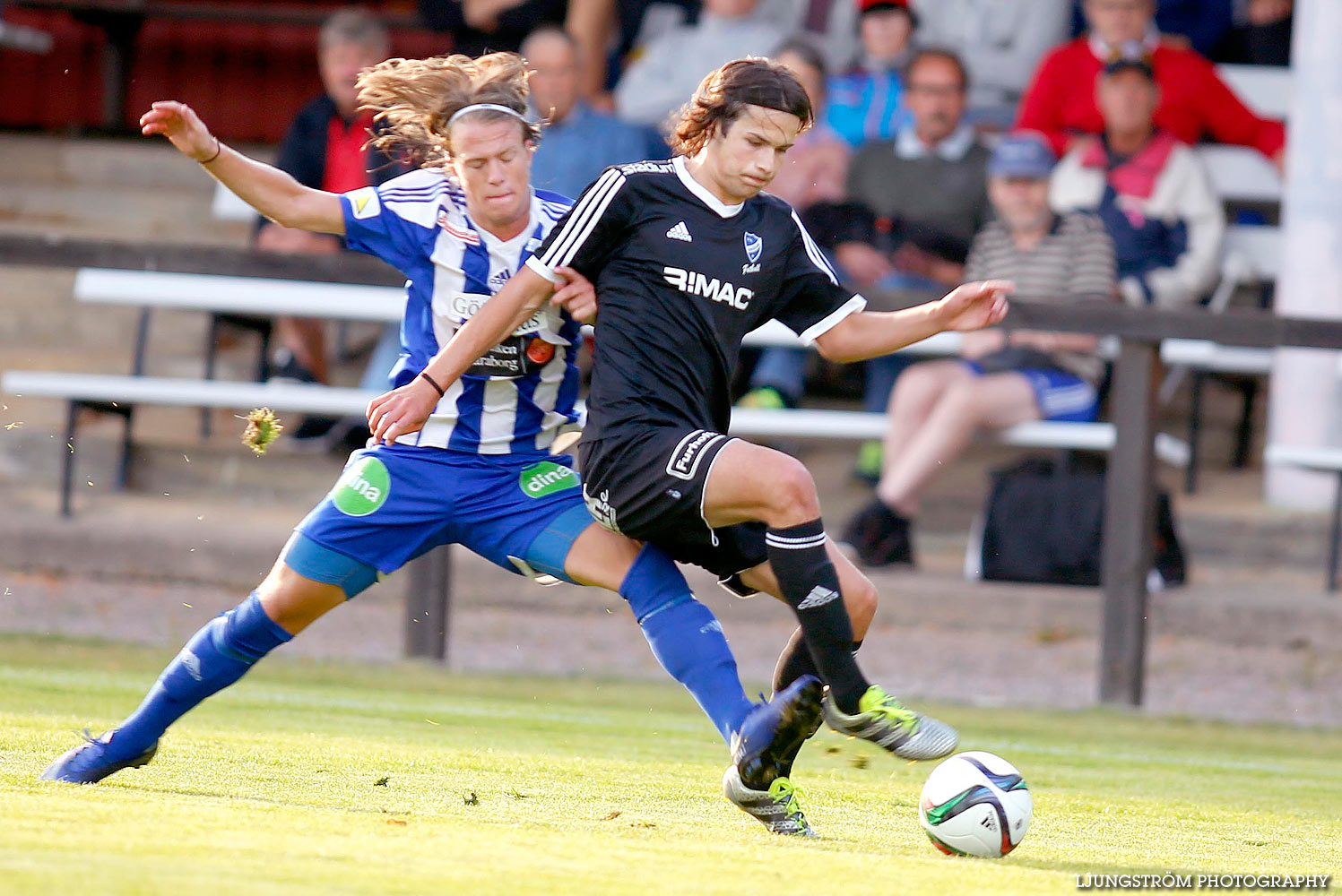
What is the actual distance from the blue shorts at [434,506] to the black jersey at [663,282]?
0.83 ft

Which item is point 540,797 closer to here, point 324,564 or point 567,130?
point 324,564

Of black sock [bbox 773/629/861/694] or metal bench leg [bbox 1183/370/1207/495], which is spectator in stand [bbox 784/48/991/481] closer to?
metal bench leg [bbox 1183/370/1207/495]

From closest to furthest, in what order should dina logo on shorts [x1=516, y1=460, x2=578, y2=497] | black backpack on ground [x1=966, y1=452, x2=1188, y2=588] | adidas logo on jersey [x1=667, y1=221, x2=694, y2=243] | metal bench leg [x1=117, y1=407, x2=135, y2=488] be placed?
adidas logo on jersey [x1=667, y1=221, x2=694, y2=243] < dina logo on shorts [x1=516, y1=460, x2=578, y2=497] < black backpack on ground [x1=966, y1=452, x2=1188, y2=588] < metal bench leg [x1=117, y1=407, x2=135, y2=488]

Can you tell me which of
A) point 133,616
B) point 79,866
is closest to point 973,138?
point 133,616

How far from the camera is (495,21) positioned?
10148 mm

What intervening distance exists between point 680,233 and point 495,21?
21.8ft

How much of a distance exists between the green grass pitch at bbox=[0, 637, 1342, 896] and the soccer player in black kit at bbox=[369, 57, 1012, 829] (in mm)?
473

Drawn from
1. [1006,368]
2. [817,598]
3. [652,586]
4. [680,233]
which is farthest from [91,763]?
[1006,368]

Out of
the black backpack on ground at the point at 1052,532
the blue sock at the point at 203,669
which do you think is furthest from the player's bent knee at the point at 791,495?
the black backpack on ground at the point at 1052,532

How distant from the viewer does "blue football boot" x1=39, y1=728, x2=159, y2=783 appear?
12.6 feet

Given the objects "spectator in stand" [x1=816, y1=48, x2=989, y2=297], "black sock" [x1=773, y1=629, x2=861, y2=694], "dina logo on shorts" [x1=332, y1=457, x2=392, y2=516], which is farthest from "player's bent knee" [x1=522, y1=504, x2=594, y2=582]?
"spectator in stand" [x1=816, y1=48, x2=989, y2=297]

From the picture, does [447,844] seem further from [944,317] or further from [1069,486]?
[1069,486]

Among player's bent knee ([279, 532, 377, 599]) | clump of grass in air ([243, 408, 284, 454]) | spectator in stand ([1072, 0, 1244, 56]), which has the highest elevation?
spectator in stand ([1072, 0, 1244, 56])

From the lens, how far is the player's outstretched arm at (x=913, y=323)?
4090 millimetres
